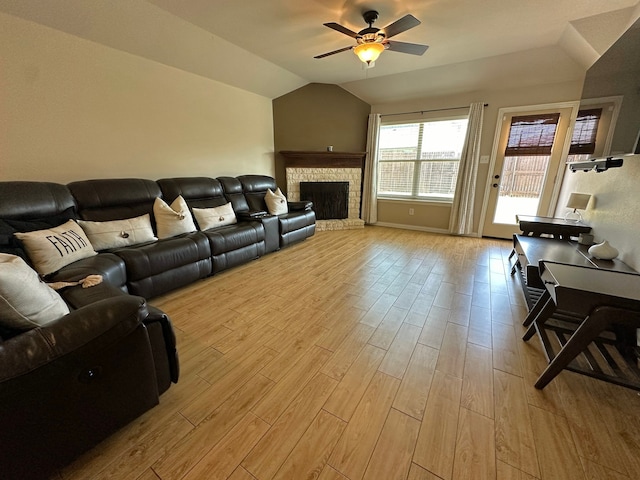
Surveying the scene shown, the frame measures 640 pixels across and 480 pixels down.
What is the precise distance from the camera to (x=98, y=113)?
260 cm

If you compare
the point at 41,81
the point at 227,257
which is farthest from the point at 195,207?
the point at 41,81

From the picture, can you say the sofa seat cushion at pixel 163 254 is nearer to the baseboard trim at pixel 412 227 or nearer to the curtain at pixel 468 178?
the baseboard trim at pixel 412 227

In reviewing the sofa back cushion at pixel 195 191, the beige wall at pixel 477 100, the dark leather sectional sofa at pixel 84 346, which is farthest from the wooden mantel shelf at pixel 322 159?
the dark leather sectional sofa at pixel 84 346

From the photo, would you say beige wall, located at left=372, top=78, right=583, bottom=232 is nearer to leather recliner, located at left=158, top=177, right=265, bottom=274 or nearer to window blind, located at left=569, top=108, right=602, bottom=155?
window blind, located at left=569, top=108, right=602, bottom=155

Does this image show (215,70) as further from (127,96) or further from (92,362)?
(92,362)

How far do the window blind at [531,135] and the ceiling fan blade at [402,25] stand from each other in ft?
9.52

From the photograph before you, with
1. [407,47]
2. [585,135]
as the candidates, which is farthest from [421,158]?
[407,47]

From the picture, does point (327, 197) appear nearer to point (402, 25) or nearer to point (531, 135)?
point (402, 25)

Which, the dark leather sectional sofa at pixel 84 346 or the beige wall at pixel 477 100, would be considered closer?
the dark leather sectional sofa at pixel 84 346

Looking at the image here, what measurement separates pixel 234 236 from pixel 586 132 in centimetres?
375

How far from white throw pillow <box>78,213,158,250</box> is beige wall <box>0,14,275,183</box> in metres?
0.75

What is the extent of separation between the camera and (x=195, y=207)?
3176 mm

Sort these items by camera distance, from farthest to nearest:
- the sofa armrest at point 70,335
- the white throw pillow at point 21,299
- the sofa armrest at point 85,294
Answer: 1. the sofa armrest at point 85,294
2. the white throw pillow at point 21,299
3. the sofa armrest at point 70,335

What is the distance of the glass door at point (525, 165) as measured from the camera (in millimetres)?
3764
